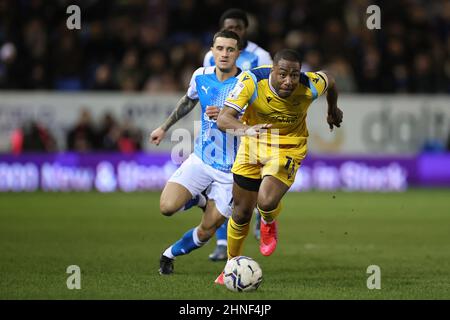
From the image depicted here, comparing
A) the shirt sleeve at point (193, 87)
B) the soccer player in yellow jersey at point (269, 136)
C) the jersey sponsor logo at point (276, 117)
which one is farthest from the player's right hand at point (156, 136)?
the jersey sponsor logo at point (276, 117)

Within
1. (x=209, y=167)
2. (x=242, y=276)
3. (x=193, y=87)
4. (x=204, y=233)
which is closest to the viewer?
(x=242, y=276)

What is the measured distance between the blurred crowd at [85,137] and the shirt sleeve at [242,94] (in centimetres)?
1234

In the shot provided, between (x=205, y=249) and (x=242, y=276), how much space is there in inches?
159

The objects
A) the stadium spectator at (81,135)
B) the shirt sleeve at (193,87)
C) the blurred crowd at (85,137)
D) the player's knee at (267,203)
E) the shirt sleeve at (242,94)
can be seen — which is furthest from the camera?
the stadium spectator at (81,135)

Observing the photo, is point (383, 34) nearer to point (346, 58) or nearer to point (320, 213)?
point (346, 58)

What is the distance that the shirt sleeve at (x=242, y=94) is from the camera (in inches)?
334

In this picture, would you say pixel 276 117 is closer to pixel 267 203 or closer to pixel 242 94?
pixel 242 94

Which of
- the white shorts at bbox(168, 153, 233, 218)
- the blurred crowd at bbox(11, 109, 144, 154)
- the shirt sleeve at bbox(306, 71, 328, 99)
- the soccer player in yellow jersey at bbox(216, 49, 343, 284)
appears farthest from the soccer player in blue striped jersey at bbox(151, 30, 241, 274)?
the blurred crowd at bbox(11, 109, 144, 154)

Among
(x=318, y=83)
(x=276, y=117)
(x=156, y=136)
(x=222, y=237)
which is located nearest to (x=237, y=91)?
(x=276, y=117)

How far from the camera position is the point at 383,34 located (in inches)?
914

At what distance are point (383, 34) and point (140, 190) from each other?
7277 millimetres

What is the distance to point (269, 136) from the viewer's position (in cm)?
898

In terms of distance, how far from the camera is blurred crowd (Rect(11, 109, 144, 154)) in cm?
2044

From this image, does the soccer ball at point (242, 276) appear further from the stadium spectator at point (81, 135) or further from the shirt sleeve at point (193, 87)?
the stadium spectator at point (81, 135)
